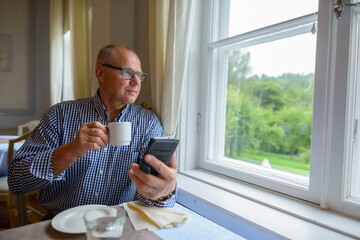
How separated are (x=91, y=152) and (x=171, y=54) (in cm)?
70

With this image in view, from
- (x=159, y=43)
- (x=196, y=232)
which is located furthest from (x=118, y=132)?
(x=159, y=43)

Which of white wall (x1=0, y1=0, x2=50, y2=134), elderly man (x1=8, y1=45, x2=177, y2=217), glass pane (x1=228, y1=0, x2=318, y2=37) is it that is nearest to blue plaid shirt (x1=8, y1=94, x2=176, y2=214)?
elderly man (x1=8, y1=45, x2=177, y2=217)

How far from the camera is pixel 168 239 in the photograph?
2.63ft

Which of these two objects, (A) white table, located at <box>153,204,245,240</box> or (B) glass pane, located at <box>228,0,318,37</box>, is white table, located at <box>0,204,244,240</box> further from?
(B) glass pane, located at <box>228,0,318,37</box>

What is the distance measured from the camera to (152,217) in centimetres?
92

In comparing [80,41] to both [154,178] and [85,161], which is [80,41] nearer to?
[85,161]

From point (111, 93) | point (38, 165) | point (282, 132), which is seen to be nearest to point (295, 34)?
point (282, 132)

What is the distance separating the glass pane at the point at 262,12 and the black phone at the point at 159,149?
93 cm

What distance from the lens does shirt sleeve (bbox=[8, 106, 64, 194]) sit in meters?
1.07

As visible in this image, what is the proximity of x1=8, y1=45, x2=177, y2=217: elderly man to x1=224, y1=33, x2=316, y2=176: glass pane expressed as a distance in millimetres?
526

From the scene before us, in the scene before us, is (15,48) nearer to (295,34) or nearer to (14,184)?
(14,184)

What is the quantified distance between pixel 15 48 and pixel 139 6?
11.4ft

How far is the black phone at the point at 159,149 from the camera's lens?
75 cm

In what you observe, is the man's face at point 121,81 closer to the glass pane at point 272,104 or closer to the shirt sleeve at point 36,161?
the shirt sleeve at point 36,161
